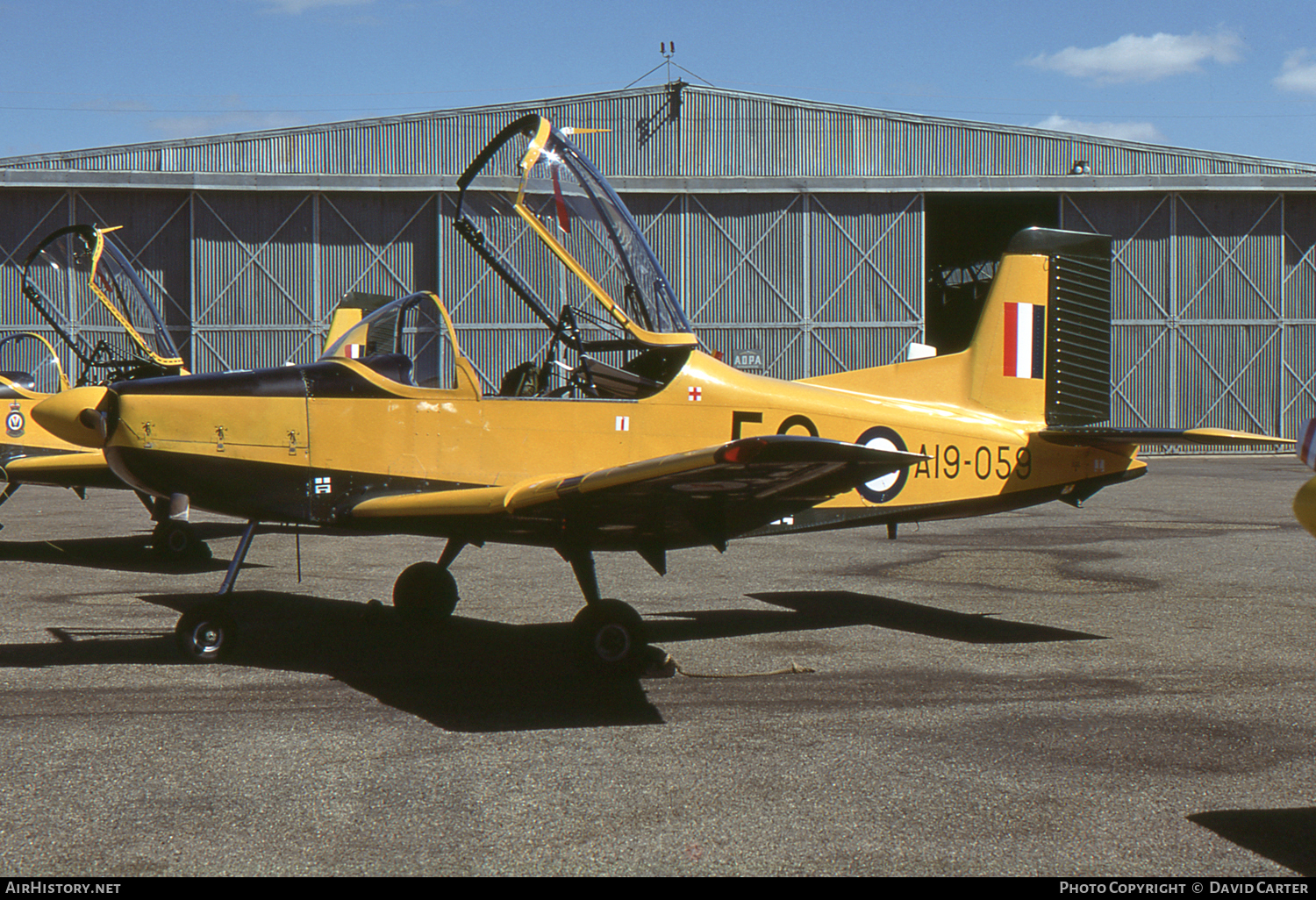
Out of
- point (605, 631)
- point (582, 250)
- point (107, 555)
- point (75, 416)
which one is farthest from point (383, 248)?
point (605, 631)

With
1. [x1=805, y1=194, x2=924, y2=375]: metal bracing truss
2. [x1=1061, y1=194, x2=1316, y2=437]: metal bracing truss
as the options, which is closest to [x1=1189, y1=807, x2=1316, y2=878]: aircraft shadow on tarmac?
[x1=805, y1=194, x2=924, y2=375]: metal bracing truss

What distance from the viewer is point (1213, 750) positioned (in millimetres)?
4324

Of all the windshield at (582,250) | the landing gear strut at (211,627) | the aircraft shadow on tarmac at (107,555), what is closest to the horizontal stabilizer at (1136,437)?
the windshield at (582,250)

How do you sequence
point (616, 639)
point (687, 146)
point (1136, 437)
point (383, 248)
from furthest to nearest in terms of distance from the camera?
point (687, 146)
point (383, 248)
point (1136, 437)
point (616, 639)

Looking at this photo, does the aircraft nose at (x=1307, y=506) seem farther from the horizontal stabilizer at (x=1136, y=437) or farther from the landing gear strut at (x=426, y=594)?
the landing gear strut at (x=426, y=594)

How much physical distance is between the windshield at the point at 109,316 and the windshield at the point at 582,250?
7029 mm

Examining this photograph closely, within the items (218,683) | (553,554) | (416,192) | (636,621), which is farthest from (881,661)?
(416,192)

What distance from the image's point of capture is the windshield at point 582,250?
21.3 feet

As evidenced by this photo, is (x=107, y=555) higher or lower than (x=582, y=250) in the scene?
lower

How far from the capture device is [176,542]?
10.3 metres

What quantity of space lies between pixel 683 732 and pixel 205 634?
288 centimetres

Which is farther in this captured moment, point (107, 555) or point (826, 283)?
point (826, 283)

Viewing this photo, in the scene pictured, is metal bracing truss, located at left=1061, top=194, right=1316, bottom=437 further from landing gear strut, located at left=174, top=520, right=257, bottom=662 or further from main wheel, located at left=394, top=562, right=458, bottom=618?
landing gear strut, located at left=174, top=520, right=257, bottom=662

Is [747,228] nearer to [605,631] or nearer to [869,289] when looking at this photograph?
[869,289]
